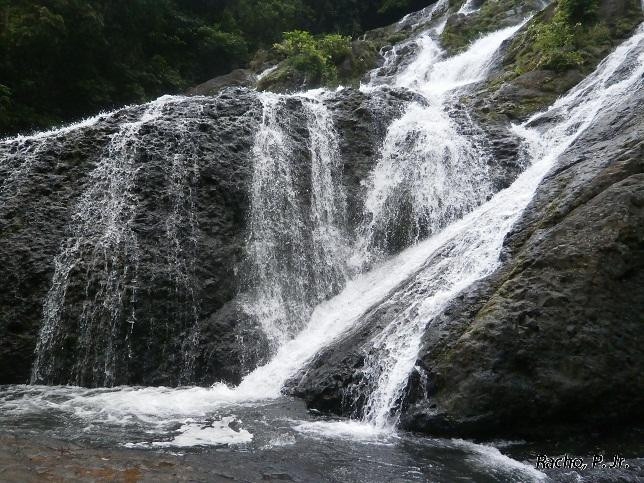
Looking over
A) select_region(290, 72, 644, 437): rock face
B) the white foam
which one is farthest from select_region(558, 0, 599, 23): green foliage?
the white foam

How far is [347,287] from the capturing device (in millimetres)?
11742

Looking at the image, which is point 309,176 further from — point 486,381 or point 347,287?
point 486,381

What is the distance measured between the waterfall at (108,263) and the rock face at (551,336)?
14.2ft

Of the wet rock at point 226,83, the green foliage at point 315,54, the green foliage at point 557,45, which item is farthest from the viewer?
the wet rock at point 226,83

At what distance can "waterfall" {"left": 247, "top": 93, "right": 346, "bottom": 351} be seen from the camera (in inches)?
440

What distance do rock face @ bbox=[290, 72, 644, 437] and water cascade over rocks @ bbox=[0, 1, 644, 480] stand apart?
1.24 ft

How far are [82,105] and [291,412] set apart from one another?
1682 cm

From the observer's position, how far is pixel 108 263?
413 inches

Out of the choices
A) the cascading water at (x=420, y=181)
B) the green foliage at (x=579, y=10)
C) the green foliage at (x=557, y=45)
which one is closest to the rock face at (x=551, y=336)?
the cascading water at (x=420, y=181)

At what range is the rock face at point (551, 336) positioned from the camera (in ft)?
21.0

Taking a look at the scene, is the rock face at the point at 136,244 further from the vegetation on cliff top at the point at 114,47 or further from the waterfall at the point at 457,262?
the vegetation on cliff top at the point at 114,47

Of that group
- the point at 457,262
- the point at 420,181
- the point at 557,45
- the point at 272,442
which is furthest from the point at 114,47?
the point at 272,442

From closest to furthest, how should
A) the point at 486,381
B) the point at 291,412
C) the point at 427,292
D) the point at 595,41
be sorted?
1. the point at 486,381
2. the point at 291,412
3. the point at 427,292
4. the point at 595,41

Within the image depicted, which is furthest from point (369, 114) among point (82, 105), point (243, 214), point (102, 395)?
point (82, 105)
